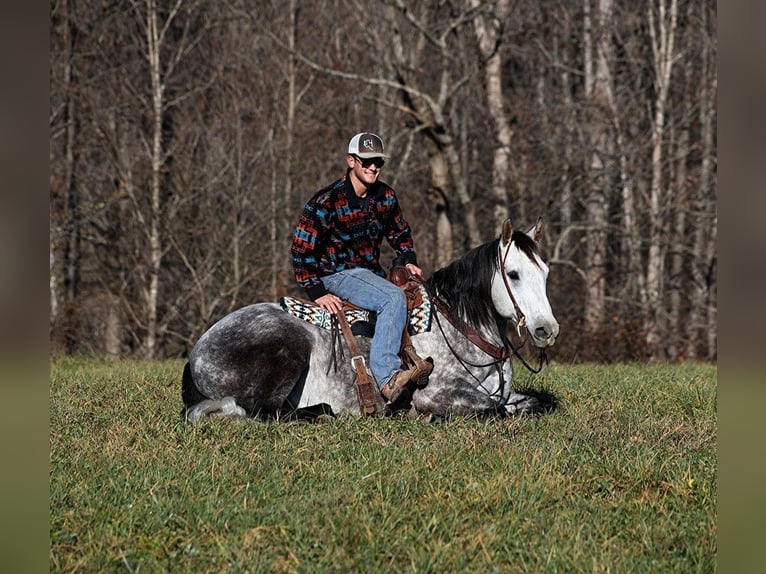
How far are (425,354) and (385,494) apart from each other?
229 cm

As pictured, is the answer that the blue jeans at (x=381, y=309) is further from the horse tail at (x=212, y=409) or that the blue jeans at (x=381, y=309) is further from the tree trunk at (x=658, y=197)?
the tree trunk at (x=658, y=197)

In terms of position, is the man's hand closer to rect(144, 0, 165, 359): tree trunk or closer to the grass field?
the grass field

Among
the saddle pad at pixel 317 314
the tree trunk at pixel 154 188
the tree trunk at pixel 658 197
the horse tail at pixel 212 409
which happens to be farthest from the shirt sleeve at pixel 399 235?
the tree trunk at pixel 658 197

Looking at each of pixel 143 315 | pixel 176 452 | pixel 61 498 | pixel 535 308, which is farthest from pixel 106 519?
pixel 143 315

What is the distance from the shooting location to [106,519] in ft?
13.4

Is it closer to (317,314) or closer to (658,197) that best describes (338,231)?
(317,314)

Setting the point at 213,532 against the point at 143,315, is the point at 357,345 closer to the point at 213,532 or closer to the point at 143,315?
the point at 213,532

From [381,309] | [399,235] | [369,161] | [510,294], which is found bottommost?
[381,309]

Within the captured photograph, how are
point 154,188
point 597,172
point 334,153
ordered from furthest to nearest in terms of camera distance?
point 334,153 < point 597,172 < point 154,188

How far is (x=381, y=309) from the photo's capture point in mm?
6469

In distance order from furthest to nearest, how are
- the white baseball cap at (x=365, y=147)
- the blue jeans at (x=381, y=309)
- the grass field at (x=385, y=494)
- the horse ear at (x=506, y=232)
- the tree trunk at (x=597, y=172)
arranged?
the tree trunk at (x=597, y=172) → the white baseball cap at (x=365, y=147) → the blue jeans at (x=381, y=309) → the horse ear at (x=506, y=232) → the grass field at (x=385, y=494)

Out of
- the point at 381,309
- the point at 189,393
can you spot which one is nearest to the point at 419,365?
the point at 381,309

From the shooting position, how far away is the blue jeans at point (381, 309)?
20.8 feet

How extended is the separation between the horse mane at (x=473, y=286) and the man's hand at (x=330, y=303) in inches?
30.7
